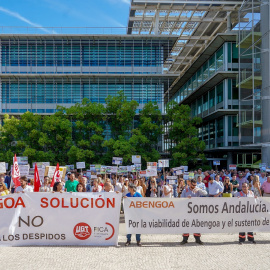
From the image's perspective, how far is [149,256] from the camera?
8203 millimetres

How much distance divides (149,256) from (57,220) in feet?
8.90

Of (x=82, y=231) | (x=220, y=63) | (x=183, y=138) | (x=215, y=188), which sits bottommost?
(x=82, y=231)

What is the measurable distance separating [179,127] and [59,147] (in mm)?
12385

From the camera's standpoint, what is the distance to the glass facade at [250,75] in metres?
30.3

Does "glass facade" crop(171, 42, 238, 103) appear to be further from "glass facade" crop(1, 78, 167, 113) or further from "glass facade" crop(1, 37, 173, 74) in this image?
"glass facade" crop(1, 78, 167, 113)

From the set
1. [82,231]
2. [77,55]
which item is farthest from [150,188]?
[77,55]

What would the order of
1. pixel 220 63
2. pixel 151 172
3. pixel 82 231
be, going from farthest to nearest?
pixel 220 63
pixel 151 172
pixel 82 231

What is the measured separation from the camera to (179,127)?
1351 inches

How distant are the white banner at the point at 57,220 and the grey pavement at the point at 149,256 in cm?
31

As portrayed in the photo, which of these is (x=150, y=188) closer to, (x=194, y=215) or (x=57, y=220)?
(x=194, y=215)

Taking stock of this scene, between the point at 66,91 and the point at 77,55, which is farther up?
the point at 77,55

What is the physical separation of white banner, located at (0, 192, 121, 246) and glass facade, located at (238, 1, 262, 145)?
2393 centimetres

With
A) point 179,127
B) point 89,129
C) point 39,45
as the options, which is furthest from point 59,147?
point 39,45

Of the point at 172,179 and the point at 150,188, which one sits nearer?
the point at 150,188
